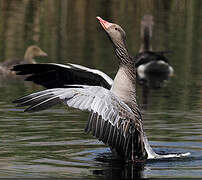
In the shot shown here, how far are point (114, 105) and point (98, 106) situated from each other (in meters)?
0.34

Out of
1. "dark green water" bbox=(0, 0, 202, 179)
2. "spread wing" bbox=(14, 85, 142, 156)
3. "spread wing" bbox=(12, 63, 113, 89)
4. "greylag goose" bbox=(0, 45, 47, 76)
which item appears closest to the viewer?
"spread wing" bbox=(14, 85, 142, 156)

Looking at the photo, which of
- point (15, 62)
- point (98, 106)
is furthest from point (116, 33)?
point (15, 62)

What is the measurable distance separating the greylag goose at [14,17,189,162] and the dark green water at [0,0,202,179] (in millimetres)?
300

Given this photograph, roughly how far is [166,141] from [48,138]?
1683mm

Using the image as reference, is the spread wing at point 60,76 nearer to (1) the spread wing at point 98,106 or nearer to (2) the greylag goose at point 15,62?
(1) the spread wing at point 98,106

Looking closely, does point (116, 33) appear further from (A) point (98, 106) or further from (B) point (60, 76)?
(A) point (98, 106)

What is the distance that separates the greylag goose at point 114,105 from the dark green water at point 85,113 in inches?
11.8

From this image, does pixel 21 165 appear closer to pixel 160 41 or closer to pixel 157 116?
pixel 157 116

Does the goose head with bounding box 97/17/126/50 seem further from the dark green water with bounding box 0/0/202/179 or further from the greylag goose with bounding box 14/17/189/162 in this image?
the dark green water with bounding box 0/0/202/179

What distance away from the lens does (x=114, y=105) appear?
9.11 m

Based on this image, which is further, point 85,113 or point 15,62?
point 15,62

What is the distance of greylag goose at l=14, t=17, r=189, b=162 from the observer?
875cm

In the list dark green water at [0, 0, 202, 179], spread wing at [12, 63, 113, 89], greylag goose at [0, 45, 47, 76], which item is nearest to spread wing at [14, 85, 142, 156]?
dark green water at [0, 0, 202, 179]

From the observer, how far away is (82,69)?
34.5 feet
